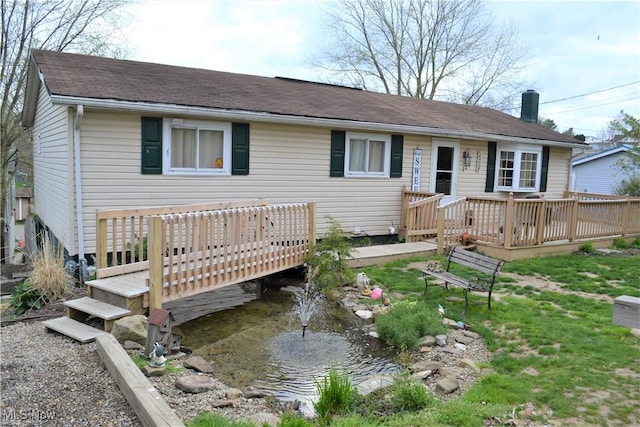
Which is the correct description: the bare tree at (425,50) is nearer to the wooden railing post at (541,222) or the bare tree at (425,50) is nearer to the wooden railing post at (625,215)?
the wooden railing post at (625,215)

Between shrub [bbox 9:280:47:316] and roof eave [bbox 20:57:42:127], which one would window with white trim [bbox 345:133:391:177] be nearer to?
shrub [bbox 9:280:47:316]

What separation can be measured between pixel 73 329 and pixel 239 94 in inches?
247

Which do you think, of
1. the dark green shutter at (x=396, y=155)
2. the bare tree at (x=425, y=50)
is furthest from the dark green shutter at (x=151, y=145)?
the bare tree at (x=425, y=50)

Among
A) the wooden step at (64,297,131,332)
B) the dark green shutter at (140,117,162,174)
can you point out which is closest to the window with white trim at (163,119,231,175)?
the dark green shutter at (140,117,162,174)

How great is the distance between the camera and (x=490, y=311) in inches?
244

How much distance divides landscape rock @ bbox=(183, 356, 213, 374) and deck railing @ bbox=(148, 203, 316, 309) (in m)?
1.08

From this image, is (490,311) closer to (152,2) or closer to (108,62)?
(108,62)

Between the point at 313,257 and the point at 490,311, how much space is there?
298 centimetres

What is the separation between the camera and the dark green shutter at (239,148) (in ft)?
30.3

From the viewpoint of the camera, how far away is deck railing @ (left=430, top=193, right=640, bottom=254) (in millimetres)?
9758

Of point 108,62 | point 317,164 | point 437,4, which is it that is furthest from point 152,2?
point 437,4

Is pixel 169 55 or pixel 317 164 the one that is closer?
pixel 317 164

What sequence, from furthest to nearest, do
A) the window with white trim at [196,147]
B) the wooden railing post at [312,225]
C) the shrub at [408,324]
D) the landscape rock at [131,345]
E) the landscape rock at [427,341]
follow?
the window with white trim at [196,147]
the wooden railing post at [312,225]
the shrub at [408,324]
the landscape rock at [427,341]
the landscape rock at [131,345]

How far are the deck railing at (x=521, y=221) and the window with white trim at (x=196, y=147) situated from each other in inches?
181
